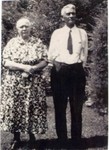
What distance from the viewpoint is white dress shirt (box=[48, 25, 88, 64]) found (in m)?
2.59

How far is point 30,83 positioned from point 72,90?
0.90ft

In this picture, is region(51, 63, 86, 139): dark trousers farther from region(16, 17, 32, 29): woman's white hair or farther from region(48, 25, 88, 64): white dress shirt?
region(16, 17, 32, 29): woman's white hair

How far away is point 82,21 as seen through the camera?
264 cm

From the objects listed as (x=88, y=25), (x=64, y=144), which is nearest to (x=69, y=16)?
(x=88, y=25)

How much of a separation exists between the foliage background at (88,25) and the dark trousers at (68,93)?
95 millimetres

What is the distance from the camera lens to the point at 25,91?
2.65m

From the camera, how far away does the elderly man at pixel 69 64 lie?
2586mm

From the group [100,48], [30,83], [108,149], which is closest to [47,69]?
[30,83]

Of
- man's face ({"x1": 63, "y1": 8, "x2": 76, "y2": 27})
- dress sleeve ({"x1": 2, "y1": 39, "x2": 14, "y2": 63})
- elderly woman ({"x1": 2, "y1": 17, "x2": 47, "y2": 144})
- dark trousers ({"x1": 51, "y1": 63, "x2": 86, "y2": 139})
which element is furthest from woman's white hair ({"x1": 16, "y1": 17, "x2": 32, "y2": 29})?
dark trousers ({"x1": 51, "y1": 63, "x2": 86, "y2": 139})

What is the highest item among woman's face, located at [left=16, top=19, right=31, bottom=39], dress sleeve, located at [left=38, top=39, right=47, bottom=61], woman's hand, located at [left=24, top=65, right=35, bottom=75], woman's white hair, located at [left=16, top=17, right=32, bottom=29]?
woman's white hair, located at [left=16, top=17, right=32, bottom=29]

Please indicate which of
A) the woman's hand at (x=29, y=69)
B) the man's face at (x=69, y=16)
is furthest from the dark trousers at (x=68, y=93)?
the man's face at (x=69, y=16)

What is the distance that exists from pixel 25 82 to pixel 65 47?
1.12 ft

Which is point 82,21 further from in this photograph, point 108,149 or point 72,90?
point 108,149

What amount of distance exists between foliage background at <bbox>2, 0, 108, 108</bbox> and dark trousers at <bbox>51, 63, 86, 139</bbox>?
0.31 feet
